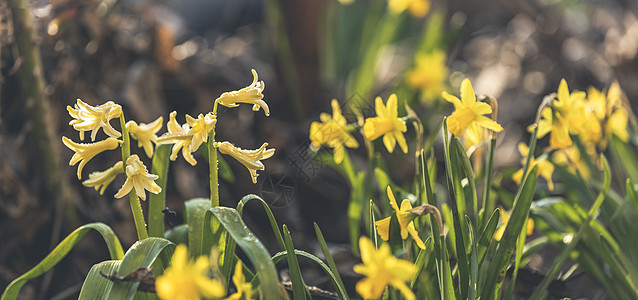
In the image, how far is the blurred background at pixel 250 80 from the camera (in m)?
1.45

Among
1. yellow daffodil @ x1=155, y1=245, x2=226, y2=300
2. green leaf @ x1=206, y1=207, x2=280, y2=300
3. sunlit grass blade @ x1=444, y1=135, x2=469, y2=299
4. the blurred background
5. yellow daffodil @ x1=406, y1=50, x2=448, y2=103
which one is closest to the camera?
yellow daffodil @ x1=155, y1=245, x2=226, y2=300

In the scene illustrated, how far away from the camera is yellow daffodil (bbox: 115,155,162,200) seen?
0.82m

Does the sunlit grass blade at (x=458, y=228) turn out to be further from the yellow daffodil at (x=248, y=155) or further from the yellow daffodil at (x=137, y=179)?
the yellow daffodil at (x=137, y=179)

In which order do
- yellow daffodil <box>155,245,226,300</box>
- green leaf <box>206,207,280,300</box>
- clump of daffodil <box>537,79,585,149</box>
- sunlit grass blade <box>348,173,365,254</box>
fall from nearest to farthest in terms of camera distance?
yellow daffodil <box>155,245,226,300</box>, green leaf <box>206,207,280,300</box>, clump of daffodil <box>537,79,585,149</box>, sunlit grass blade <box>348,173,365,254</box>

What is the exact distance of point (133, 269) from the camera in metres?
0.83

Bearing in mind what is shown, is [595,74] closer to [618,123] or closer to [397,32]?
[397,32]

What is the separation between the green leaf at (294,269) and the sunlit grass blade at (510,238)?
1.15ft

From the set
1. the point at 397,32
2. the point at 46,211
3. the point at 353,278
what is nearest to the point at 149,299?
the point at 353,278

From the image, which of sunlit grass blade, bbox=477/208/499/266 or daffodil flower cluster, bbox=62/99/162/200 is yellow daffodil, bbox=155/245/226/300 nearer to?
daffodil flower cluster, bbox=62/99/162/200

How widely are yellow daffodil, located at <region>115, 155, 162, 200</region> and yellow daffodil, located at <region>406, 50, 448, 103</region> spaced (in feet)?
5.37

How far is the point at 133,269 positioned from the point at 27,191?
82cm

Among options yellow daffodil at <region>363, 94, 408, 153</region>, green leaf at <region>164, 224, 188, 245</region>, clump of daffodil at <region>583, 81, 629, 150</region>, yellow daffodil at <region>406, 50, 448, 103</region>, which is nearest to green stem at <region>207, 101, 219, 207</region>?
green leaf at <region>164, 224, 188, 245</region>

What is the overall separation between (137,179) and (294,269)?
290mm

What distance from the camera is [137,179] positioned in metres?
0.84
